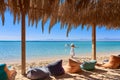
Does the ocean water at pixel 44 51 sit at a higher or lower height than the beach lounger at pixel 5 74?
lower

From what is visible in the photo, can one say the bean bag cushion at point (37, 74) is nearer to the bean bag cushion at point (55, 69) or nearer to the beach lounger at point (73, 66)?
the bean bag cushion at point (55, 69)

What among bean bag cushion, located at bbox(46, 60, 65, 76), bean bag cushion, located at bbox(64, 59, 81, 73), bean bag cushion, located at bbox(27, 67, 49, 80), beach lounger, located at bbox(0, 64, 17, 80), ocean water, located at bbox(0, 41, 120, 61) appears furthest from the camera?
ocean water, located at bbox(0, 41, 120, 61)

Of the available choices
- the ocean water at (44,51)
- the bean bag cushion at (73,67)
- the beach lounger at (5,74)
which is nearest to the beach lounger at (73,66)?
the bean bag cushion at (73,67)

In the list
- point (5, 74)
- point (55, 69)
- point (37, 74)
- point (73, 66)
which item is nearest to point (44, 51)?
point (73, 66)

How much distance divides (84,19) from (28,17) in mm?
1849

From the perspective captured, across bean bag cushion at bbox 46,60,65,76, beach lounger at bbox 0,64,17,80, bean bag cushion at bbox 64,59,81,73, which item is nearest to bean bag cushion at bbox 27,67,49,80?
bean bag cushion at bbox 46,60,65,76

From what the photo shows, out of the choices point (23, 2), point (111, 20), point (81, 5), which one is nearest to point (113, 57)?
point (111, 20)

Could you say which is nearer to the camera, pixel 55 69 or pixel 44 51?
pixel 55 69

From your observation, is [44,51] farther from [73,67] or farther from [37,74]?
[37,74]

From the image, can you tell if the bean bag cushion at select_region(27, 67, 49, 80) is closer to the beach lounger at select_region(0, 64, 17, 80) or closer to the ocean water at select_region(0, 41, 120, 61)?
the beach lounger at select_region(0, 64, 17, 80)

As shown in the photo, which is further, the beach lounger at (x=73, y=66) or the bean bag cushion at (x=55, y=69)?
the beach lounger at (x=73, y=66)

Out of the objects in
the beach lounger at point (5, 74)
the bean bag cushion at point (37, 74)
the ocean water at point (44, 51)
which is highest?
the beach lounger at point (5, 74)

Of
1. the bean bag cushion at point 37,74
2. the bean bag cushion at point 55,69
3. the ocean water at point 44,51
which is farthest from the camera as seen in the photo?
the ocean water at point 44,51

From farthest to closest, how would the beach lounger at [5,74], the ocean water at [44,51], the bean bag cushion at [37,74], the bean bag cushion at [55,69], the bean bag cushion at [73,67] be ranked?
the ocean water at [44,51] < the bean bag cushion at [73,67] < the bean bag cushion at [55,69] < the bean bag cushion at [37,74] < the beach lounger at [5,74]
